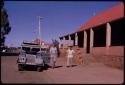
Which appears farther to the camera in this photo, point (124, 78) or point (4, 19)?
point (4, 19)

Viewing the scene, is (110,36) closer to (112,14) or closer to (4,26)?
(112,14)

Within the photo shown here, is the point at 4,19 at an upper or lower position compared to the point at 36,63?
upper

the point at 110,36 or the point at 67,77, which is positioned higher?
the point at 110,36

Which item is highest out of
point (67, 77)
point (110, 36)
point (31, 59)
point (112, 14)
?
A: point (112, 14)

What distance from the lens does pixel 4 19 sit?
230ft

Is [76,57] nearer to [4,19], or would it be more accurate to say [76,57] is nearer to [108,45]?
[108,45]

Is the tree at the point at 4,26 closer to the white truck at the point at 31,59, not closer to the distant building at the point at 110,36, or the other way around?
the distant building at the point at 110,36

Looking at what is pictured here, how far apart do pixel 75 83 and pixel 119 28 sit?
57.2 feet

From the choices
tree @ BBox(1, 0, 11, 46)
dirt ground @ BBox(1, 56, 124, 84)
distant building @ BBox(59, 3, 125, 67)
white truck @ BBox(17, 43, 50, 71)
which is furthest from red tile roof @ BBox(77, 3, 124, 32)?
tree @ BBox(1, 0, 11, 46)

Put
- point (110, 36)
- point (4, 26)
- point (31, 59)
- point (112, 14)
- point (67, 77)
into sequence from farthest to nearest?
point (4, 26) → point (112, 14) → point (110, 36) → point (31, 59) → point (67, 77)

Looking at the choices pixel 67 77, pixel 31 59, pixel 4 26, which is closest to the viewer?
pixel 67 77

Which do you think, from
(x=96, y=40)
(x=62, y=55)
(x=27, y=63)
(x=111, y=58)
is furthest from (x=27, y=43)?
(x=62, y=55)

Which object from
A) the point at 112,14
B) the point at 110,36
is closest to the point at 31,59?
the point at 110,36

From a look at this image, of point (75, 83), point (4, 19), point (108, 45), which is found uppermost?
point (4, 19)
